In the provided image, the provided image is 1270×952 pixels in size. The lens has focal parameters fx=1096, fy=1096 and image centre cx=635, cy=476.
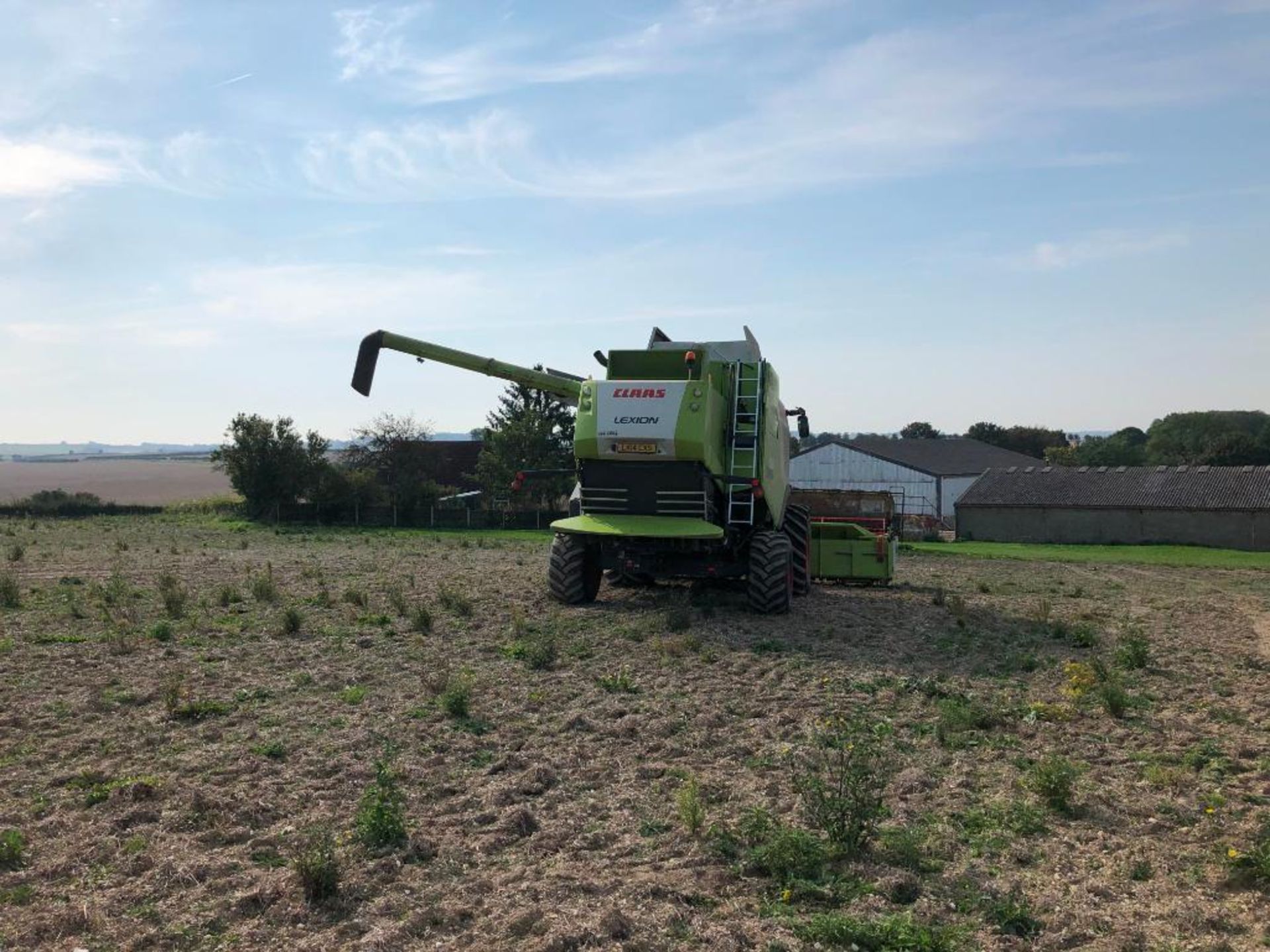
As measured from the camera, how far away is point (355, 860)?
23.1ft

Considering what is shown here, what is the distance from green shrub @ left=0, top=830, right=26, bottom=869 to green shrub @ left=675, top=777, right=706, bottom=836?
14.1 ft

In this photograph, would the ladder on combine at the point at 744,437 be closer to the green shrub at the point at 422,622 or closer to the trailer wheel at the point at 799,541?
the trailer wheel at the point at 799,541

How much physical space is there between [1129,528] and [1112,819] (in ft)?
172

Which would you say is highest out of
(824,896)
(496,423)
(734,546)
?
(496,423)

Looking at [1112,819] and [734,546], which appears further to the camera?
[734,546]

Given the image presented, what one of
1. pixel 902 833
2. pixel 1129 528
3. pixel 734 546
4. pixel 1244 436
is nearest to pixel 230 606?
pixel 734 546

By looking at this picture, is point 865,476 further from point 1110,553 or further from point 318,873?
point 318,873

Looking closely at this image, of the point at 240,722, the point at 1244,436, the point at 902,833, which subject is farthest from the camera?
the point at 1244,436

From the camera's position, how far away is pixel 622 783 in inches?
347

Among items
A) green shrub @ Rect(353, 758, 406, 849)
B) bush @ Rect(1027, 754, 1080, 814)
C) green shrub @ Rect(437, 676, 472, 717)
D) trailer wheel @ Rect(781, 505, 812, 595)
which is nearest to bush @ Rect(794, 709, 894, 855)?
bush @ Rect(1027, 754, 1080, 814)

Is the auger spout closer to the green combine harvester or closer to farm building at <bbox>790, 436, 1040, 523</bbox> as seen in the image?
the green combine harvester

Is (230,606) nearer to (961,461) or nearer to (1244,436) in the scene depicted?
(961,461)

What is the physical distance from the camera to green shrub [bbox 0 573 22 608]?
1864 cm

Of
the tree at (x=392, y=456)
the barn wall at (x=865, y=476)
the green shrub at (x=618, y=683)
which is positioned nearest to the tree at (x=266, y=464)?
the tree at (x=392, y=456)
